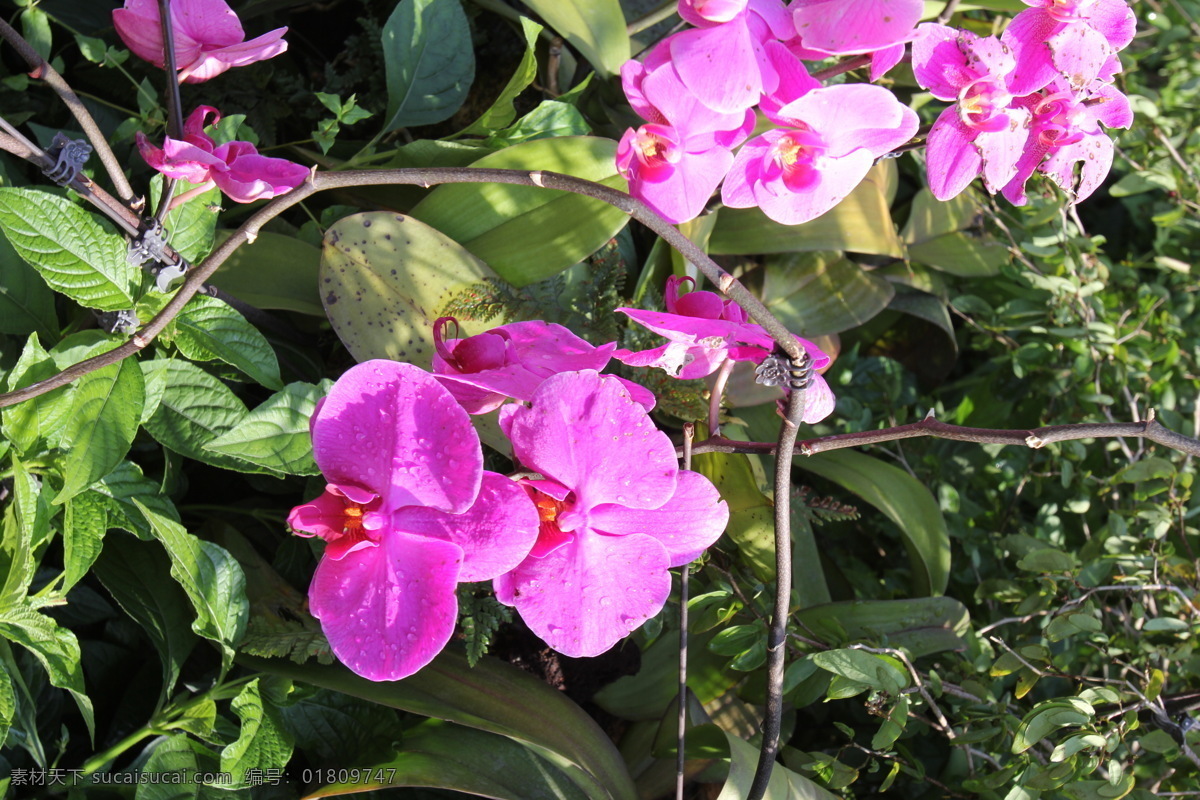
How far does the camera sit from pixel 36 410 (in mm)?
622

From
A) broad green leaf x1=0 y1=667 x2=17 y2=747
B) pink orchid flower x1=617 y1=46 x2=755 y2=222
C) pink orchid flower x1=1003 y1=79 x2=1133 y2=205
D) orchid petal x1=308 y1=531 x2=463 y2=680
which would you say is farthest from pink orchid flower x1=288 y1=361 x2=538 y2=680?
pink orchid flower x1=1003 y1=79 x2=1133 y2=205

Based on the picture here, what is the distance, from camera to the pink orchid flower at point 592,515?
19.7 inches

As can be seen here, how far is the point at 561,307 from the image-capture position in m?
0.89

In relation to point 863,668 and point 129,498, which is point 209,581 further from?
point 863,668

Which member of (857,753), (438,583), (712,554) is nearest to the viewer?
(438,583)

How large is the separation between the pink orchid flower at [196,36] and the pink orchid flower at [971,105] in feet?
1.47

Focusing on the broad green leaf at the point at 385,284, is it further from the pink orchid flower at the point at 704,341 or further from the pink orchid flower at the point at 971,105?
the pink orchid flower at the point at 971,105

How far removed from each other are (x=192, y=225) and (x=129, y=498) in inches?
9.1

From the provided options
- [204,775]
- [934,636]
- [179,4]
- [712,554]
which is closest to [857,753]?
[934,636]

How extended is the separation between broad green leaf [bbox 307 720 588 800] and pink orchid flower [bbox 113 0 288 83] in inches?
23.2

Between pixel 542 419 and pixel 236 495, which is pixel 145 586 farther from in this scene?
pixel 542 419

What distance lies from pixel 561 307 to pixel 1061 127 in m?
0.49

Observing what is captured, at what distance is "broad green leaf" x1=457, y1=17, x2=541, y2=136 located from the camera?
821 millimetres

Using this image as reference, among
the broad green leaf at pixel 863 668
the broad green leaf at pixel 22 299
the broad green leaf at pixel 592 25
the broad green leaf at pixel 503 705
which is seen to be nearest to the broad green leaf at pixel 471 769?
the broad green leaf at pixel 503 705
